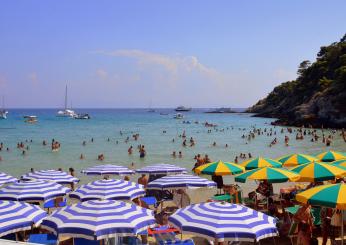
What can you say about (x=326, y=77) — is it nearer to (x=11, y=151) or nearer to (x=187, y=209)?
(x=11, y=151)

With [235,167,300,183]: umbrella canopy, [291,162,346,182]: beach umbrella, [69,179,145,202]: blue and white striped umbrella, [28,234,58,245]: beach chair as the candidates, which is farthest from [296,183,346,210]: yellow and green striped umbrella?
[28,234,58,245]: beach chair

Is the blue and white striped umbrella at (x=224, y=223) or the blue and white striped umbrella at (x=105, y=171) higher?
the blue and white striped umbrella at (x=224, y=223)

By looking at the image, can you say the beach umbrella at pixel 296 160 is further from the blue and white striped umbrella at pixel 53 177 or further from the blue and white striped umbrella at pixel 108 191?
the blue and white striped umbrella at pixel 53 177

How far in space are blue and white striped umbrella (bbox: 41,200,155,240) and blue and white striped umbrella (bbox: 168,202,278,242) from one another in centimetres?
72

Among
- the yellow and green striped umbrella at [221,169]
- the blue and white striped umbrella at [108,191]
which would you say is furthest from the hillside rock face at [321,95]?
the blue and white striped umbrella at [108,191]

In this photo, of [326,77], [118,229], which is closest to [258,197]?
[118,229]

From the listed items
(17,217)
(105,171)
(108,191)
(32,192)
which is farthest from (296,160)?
(17,217)

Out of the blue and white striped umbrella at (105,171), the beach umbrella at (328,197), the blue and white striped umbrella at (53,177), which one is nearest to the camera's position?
the beach umbrella at (328,197)

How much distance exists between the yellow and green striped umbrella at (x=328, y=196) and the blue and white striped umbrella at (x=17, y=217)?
564cm

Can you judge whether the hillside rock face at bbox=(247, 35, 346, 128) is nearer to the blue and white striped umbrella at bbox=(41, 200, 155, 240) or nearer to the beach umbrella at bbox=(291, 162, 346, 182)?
the beach umbrella at bbox=(291, 162, 346, 182)

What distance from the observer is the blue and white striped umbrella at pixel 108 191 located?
10383mm

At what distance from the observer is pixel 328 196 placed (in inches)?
320

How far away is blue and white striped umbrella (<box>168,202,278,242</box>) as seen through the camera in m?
6.92

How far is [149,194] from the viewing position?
46.9ft
